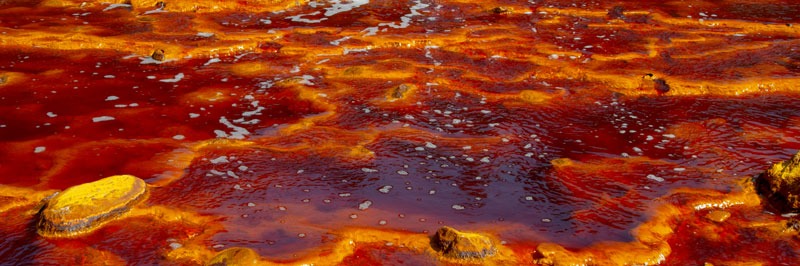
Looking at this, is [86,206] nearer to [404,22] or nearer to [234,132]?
[234,132]

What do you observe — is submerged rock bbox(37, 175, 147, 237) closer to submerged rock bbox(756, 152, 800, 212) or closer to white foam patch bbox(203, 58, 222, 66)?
white foam patch bbox(203, 58, 222, 66)

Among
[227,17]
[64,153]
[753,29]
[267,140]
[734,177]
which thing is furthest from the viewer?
[227,17]

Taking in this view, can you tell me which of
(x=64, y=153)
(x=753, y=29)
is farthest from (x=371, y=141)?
(x=753, y=29)

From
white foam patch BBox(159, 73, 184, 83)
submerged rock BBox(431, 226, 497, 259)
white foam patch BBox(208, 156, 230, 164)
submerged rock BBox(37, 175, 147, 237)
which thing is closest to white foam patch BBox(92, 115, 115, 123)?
white foam patch BBox(159, 73, 184, 83)

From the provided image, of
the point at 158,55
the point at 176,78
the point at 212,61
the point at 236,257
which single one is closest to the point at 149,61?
the point at 158,55

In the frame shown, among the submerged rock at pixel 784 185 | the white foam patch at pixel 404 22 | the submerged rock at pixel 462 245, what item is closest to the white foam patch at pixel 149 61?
the white foam patch at pixel 404 22

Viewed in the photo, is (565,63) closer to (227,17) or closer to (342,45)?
(342,45)

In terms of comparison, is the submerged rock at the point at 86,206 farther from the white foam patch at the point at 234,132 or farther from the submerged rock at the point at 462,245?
the submerged rock at the point at 462,245
